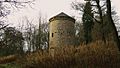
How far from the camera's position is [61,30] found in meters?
36.8

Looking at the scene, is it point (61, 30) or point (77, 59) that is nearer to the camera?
point (77, 59)

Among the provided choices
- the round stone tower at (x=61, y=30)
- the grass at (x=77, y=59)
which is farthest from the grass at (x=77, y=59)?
the round stone tower at (x=61, y=30)

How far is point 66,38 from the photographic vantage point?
36.7 metres

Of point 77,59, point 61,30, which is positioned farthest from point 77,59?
point 61,30

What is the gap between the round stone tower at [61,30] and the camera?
3628 centimetres

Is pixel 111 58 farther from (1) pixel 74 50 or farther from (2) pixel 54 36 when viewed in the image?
(2) pixel 54 36

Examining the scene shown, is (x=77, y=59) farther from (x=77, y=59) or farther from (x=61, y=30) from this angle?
(x=61, y=30)

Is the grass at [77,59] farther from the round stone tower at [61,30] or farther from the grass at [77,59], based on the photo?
the round stone tower at [61,30]

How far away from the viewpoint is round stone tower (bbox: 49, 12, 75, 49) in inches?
1428

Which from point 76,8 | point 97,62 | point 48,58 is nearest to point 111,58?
point 97,62

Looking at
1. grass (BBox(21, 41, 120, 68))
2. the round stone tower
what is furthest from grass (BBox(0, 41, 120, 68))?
the round stone tower

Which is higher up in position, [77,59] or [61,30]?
[61,30]

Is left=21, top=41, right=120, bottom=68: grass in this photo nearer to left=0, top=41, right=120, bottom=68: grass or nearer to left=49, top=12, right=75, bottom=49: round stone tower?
left=0, top=41, right=120, bottom=68: grass

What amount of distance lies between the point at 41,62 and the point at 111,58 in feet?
16.8
